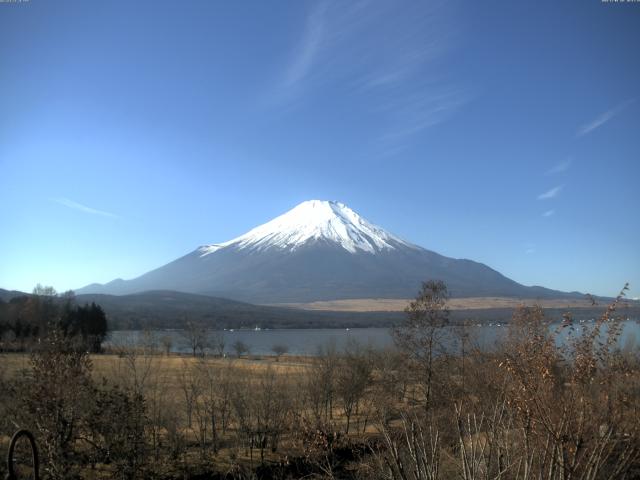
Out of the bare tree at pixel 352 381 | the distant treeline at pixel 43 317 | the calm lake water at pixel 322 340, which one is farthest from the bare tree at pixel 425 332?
the distant treeline at pixel 43 317

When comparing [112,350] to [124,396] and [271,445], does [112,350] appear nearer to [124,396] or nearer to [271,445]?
[271,445]

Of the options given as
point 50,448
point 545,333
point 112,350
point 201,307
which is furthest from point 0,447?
point 201,307

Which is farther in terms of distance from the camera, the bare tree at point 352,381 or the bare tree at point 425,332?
the bare tree at point 352,381

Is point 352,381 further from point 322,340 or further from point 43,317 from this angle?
point 322,340

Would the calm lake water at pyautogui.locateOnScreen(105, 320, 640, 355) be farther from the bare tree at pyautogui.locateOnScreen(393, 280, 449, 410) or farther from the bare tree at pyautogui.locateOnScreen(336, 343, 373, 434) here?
the bare tree at pyautogui.locateOnScreen(336, 343, 373, 434)

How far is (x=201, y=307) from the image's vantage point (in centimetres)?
19725

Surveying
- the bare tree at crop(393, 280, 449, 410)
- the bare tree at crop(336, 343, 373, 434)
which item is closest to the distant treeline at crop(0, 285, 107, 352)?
the bare tree at crop(336, 343, 373, 434)

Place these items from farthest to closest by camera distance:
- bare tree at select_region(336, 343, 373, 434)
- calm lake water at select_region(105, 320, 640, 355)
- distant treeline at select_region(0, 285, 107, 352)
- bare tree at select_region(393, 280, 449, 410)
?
distant treeline at select_region(0, 285, 107, 352) < bare tree at select_region(336, 343, 373, 434) < calm lake water at select_region(105, 320, 640, 355) < bare tree at select_region(393, 280, 449, 410)

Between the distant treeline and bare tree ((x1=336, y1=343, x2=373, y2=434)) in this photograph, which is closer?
bare tree ((x1=336, y1=343, x2=373, y2=434))

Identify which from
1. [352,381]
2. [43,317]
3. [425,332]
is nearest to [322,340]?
[43,317]

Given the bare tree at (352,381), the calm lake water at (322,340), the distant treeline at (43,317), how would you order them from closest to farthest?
the calm lake water at (322,340)
the bare tree at (352,381)
the distant treeline at (43,317)

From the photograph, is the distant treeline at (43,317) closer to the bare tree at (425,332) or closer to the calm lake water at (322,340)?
the calm lake water at (322,340)

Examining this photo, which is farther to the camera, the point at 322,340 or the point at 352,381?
the point at 322,340

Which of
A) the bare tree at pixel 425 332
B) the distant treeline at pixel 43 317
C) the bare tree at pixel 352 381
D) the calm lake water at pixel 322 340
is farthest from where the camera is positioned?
the distant treeline at pixel 43 317
